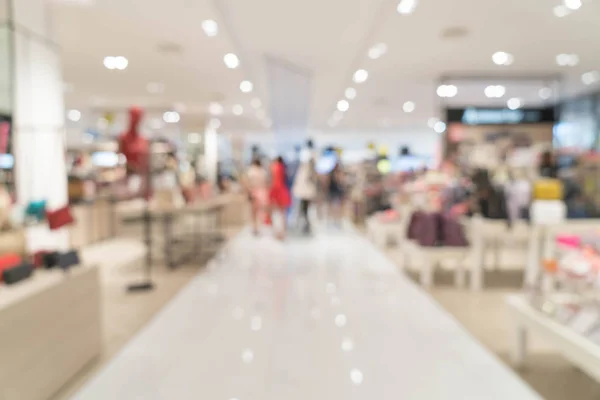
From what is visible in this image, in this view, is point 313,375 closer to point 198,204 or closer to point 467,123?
point 198,204

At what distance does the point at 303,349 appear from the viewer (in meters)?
3.35

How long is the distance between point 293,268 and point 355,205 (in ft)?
20.3

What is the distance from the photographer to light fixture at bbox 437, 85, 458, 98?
8355mm

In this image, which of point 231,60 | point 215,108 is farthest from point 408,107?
point 231,60

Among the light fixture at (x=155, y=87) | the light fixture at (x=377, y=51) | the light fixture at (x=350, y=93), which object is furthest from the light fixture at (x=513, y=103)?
the light fixture at (x=155, y=87)

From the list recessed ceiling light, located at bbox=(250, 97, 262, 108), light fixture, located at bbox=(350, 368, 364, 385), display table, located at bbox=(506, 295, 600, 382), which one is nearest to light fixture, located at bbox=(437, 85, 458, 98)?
recessed ceiling light, located at bbox=(250, 97, 262, 108)

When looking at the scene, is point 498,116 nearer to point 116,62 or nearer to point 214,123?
point 116,62

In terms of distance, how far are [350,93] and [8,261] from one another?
8350 mm

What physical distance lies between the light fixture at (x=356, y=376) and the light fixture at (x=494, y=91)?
646 cm

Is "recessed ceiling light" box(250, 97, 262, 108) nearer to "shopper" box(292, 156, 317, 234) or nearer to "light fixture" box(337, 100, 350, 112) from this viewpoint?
"light fixture" box(337, 100, 350, 112)

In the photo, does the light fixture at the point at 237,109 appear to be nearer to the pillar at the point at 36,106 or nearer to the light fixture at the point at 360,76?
the light fixture at the point at 360,76

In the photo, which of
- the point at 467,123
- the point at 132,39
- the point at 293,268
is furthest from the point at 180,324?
the point at 467,123

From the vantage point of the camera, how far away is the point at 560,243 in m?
3.46

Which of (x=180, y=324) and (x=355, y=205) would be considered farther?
(x=355, y=205)
